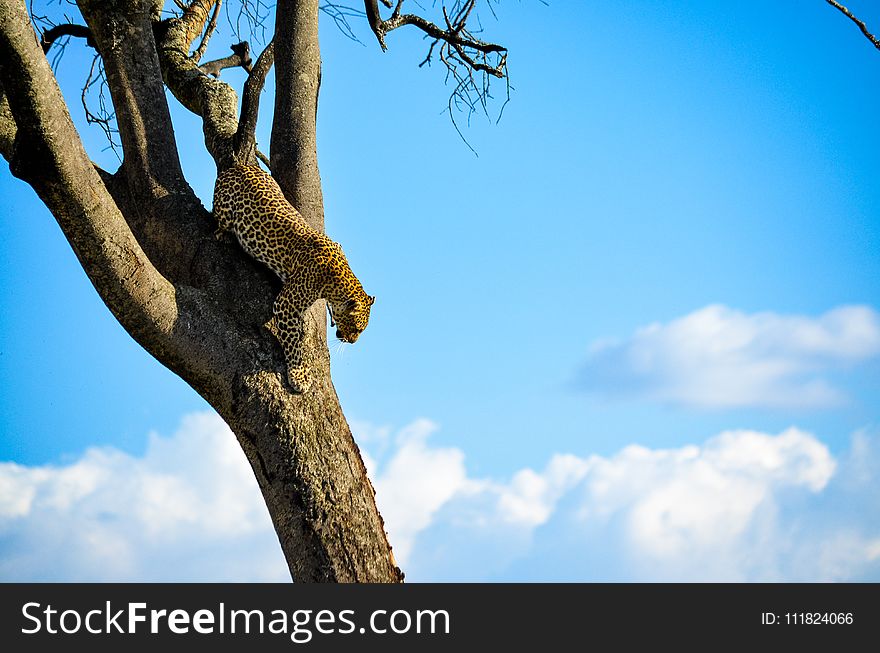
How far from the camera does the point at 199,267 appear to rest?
5473mm

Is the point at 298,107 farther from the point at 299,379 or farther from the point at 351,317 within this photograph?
the point at 299,379

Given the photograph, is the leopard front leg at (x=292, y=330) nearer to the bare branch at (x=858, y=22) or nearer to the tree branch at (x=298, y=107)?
the tree branch at (x=298, y=107)

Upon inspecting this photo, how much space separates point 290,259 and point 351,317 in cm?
53

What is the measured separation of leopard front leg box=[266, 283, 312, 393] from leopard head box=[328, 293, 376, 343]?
0.40 metres

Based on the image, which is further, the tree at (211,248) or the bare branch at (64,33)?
the bare branch at (64,33)

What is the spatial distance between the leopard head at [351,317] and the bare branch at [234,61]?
2483 mm

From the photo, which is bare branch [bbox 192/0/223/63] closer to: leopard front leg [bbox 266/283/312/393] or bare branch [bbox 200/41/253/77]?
bare branch [bbox 200/41/253/77]

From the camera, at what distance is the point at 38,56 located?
4.50 meters

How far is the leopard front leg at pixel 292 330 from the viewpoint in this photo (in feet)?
16.6

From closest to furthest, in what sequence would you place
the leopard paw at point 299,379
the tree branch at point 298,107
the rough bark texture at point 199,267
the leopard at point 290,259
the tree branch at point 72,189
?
the tree branch at point 72,189, the rough bark texture at point 199,267, the leopard paw at point 299,379, the leopard at point 290,259, the tree branch at point 298,107

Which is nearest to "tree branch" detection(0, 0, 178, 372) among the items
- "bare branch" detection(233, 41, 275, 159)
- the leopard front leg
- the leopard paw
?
the leopard front leg

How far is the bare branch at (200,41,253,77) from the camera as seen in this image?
22.9 feet

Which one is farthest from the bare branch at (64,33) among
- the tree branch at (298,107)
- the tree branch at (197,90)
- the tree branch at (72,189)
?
the tree branch at (72,189)
